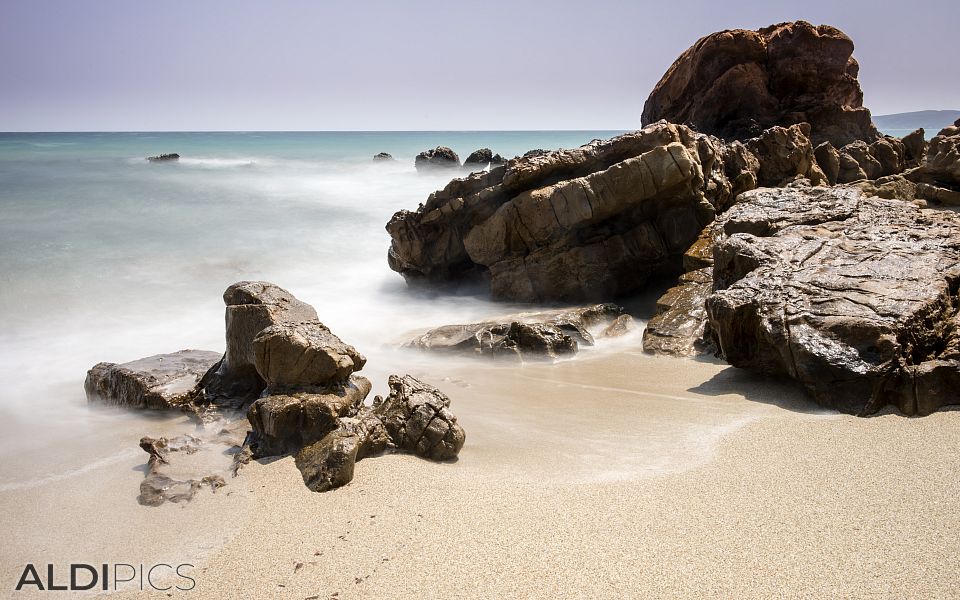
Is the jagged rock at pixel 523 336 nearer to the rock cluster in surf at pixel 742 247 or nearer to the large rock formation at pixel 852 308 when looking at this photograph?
the rock cluster in surf at pixel 742 247

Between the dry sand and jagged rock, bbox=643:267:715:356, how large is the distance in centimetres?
202

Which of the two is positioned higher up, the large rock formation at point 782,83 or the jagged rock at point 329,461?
the large rock formation at point 782,83

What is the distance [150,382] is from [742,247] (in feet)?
21.5

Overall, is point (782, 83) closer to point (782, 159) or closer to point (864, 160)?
point (864, 160)

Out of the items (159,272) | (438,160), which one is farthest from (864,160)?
(438,160)

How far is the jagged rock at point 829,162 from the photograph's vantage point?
1593 cm

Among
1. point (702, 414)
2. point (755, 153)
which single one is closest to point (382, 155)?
point (755, 153)

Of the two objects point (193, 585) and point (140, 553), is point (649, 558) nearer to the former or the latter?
point (193, 585)

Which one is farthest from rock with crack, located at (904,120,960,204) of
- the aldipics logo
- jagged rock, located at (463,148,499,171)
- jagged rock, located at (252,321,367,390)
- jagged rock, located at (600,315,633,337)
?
jagged rock, located at (463,148,499,171)

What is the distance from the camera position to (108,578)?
3318mm

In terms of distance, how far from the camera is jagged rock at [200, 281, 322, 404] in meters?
5.88

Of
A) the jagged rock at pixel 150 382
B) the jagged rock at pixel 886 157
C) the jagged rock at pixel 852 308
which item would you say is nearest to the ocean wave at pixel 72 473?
the jagged rock at pixel 150 382

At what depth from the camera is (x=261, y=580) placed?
10.4ft

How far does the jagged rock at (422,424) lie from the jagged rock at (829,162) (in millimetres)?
14752
